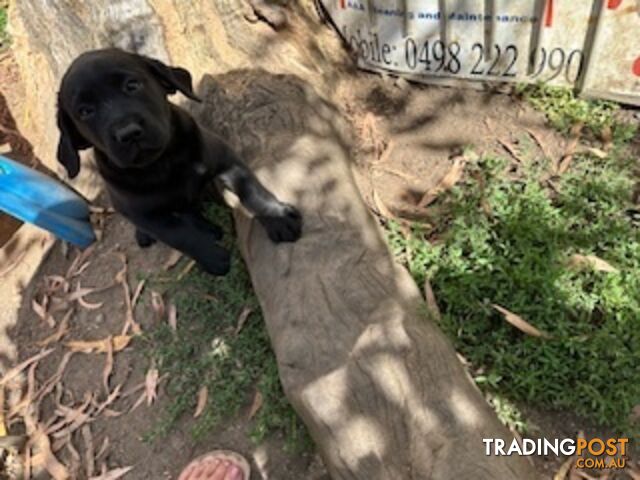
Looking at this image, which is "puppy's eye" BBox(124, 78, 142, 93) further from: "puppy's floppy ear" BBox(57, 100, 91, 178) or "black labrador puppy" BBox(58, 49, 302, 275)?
"puppy's floppy ear" BBox(57, 100, 91, 178)

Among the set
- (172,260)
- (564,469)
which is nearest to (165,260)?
(172,260)

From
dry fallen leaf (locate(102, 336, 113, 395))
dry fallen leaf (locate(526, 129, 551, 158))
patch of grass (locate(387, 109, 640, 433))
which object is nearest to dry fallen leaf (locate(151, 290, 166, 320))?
dry fallen leaf (locate(102, 336, 113, 395))

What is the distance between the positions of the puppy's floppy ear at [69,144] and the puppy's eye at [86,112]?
15cm

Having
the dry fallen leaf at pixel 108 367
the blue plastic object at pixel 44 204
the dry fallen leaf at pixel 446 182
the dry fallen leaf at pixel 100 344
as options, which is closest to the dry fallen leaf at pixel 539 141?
the dry fallen leaf at pixel 446 182

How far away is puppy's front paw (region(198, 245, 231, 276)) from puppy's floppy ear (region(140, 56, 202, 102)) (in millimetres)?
834

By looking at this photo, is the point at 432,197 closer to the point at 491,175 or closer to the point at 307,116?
the point at 491,175

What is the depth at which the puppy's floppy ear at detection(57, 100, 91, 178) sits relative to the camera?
8.94 feet

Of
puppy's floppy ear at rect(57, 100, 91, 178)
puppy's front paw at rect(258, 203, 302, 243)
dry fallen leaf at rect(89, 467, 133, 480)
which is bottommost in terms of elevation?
dry fallen leaf at rect(89, 467, 133, 480)

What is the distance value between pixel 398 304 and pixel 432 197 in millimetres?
1035

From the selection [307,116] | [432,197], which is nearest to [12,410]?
[307,116]

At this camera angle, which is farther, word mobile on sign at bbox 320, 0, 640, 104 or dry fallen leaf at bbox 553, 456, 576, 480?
word mobile on sign at bbox 320, 0, 640, 104

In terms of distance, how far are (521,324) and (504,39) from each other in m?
1.64

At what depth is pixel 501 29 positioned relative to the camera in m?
3.37

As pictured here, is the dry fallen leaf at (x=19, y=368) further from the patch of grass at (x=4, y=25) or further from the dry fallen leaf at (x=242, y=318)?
the patch of grass at (x=4, y=25)
